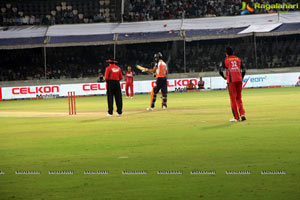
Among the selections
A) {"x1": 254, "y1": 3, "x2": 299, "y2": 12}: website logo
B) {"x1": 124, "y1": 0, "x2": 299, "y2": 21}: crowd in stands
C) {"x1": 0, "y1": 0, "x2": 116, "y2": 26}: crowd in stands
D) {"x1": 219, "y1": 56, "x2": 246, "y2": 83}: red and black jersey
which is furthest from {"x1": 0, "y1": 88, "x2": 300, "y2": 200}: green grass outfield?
{"x1": 0, "y1": 0, "x2": 116, "y2": 26}: crowd in stands

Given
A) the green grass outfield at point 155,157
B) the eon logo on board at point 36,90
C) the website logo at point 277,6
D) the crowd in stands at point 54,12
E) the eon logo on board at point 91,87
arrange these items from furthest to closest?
the crowd in stands at point 54,12 < the website logo at point 277,6 < the eon logo on board at point 91,87 < the eon logo on board at point 36,90 < the green grass outfield at point 155,157

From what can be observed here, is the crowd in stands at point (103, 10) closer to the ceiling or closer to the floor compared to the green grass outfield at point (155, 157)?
closer to the ceiling

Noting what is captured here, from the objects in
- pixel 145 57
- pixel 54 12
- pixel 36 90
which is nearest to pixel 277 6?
pixel 145 57

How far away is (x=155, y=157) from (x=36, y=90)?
118ft

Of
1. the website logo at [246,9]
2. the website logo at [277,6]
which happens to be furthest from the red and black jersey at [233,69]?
the website logo at [277,6]

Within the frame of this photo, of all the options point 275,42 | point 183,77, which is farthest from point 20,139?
point 275,42

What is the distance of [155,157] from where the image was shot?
36.5 ft

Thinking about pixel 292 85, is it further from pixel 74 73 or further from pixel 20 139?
pixel 20 139

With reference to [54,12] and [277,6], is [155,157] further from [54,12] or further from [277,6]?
[54,12]

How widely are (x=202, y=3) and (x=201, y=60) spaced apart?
308 inches

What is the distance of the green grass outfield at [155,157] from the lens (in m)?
8.00

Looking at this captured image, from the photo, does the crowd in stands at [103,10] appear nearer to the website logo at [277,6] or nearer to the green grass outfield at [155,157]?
the website logo at [277,6]

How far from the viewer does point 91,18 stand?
55.9 m

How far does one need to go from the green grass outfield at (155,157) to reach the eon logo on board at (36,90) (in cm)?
2594
